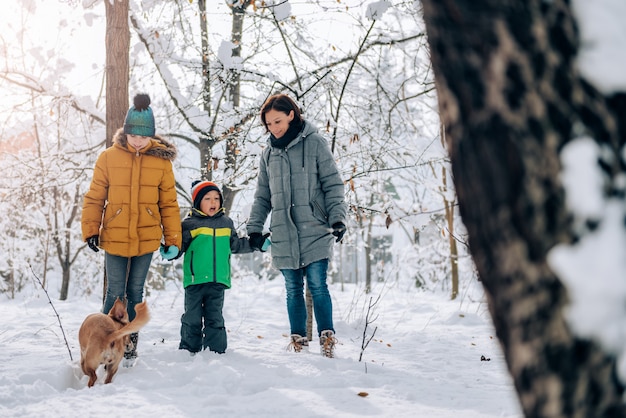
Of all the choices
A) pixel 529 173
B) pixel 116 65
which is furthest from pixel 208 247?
pixel 529 173

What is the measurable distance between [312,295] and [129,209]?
59.9 inches

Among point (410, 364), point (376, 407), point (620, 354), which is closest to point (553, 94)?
point (620, 354)

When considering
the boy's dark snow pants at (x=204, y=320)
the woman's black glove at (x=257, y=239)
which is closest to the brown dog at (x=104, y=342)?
the boy's dark snow pants at (x=204, y=320)

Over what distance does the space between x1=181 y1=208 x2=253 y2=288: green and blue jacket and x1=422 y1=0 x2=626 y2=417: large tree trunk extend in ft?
11.0

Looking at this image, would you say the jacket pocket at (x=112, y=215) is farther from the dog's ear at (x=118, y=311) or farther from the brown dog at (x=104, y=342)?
the brown dog at (x=104, y=342)

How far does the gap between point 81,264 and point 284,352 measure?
1367 centimetres

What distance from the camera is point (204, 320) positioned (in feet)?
13.6

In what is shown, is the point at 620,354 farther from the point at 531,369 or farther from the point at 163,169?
the point at 163,169

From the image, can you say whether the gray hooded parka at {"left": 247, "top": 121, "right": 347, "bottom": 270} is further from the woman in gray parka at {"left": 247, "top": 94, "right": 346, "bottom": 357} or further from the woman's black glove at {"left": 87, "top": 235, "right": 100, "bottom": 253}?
the woman's black glove at {"left": 87, "top": 235, "right": 100, "bottom": 253}

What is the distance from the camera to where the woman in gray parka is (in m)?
3.95

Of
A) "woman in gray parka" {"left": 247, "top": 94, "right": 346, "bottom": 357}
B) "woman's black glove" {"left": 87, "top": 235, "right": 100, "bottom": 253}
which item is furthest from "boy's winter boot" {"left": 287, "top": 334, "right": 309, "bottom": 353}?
"woman's black glove" {"left": 87, "top": 235, "right": 100, "bottom": 253}

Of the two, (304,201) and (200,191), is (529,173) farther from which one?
(200,191)

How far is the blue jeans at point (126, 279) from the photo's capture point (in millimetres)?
3793

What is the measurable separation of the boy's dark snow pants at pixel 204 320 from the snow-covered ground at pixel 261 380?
14cm
